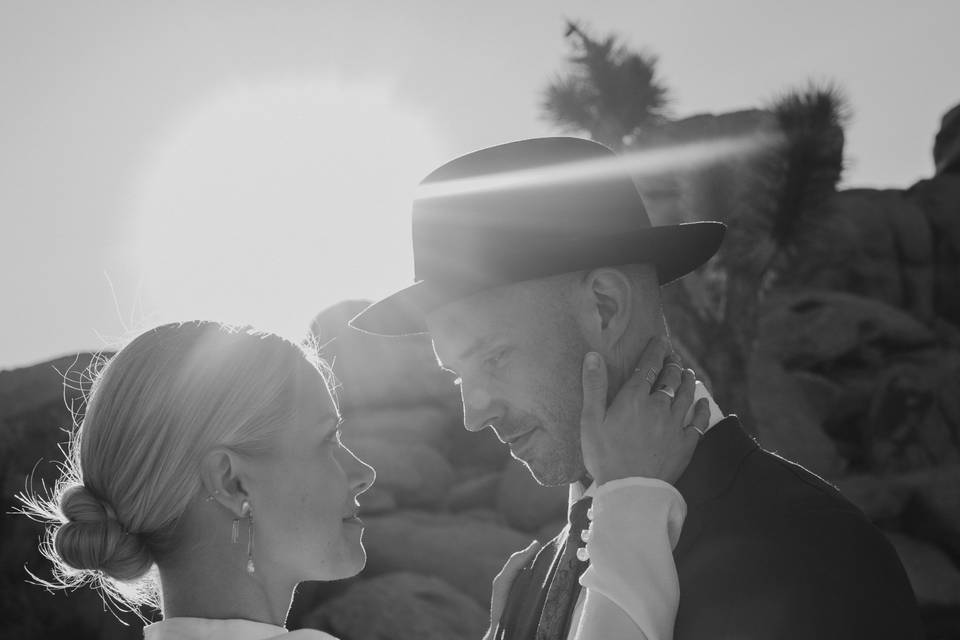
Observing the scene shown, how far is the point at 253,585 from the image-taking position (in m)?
2.24

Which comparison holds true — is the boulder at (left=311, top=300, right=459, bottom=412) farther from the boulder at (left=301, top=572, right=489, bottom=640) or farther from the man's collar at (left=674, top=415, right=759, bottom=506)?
the man's collar at (left=674, top=415, right=759, bottom=506)

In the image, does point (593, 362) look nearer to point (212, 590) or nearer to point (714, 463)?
point (714, 463)

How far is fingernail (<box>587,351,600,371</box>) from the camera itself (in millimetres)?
2479

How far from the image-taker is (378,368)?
1934cm

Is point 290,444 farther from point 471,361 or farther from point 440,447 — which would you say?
point 440,447

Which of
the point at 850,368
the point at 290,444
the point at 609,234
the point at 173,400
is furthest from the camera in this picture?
the point at 850,368

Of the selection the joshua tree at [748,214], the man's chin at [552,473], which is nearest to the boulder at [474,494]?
the joshua tree at [748,214]

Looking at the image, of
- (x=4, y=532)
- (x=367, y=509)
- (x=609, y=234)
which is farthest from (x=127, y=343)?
(x=4, y=532)

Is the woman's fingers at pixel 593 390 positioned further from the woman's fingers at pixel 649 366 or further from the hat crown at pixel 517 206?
the hat crown at pixel 517 206

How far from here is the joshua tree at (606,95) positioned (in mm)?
17719

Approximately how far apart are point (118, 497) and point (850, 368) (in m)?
20.0

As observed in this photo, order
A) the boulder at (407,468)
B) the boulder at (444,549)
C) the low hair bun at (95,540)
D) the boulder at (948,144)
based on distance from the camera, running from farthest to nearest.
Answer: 1. the boulder at (948,144)
2. the boulder at (407,468)
3. the boulder at (444,549)
4. the low hair bun at (95,540)

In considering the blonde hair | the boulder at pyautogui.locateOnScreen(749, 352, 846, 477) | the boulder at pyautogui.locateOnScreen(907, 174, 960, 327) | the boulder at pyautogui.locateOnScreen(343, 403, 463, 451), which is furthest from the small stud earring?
the boulder at pyautogui.locateOnScreen(907, 174, 960, 327)

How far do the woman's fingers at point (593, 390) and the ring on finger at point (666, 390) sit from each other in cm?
16
